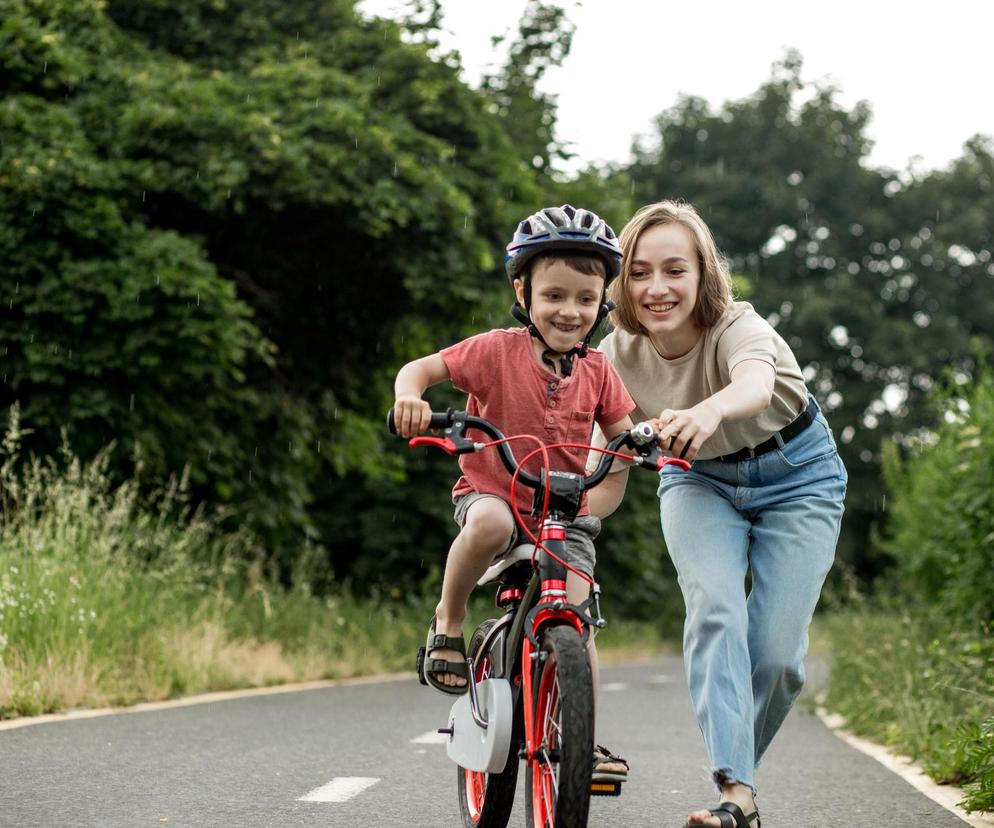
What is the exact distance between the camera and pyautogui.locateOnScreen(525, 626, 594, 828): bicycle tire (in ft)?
12.8

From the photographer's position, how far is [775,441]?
4.83 metres

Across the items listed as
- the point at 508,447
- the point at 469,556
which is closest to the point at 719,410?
the point at 508,447

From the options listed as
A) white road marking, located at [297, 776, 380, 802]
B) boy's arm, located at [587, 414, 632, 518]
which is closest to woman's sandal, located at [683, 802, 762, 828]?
boy's arm, located at [587, 414, 632, 518]

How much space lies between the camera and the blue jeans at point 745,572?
448cm

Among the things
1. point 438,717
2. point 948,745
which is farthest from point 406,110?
point 948,745

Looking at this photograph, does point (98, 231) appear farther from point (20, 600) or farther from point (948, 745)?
point (948, 745)

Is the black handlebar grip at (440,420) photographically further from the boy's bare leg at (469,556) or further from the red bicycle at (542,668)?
the boy's bare leg at (469,556)

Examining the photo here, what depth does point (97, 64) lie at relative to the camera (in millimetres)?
14062

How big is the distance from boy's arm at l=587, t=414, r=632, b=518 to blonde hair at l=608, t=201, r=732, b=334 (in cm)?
37

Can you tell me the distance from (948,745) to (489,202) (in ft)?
36.7

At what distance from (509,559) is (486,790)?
74 cm

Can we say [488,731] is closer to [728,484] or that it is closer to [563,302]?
[728,484]

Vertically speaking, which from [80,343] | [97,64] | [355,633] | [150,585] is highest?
[97,64]

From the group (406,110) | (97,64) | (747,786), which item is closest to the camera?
(747,786)
